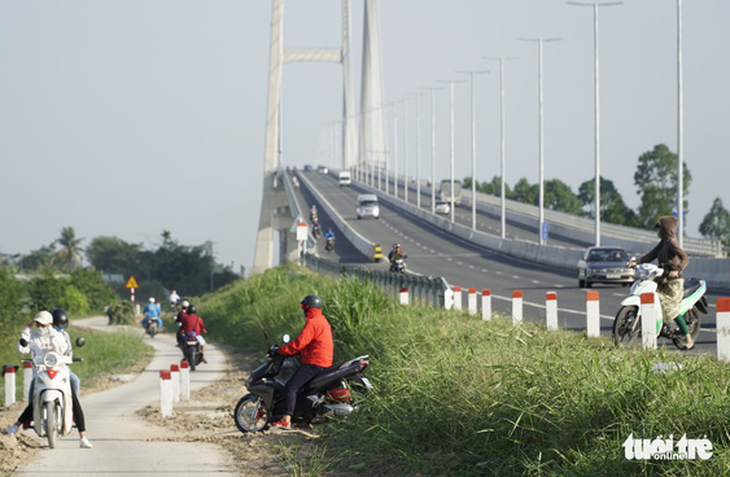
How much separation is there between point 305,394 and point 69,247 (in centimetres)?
15284

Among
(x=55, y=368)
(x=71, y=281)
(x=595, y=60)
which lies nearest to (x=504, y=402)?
(x=55, y=368)

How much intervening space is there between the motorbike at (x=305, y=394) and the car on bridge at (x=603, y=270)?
23.5 metres

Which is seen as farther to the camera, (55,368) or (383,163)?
(383,163)

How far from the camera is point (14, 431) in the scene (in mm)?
11609

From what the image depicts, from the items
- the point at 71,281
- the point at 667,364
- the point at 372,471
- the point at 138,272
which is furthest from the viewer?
the point at 138,272

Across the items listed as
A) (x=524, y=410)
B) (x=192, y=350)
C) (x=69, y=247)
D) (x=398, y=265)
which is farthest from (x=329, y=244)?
(x=69, y=247)

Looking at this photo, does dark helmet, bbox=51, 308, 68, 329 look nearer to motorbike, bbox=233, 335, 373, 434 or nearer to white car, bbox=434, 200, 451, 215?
motorbike, bbox=233, 335, 373, 434

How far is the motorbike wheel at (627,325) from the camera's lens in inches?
519

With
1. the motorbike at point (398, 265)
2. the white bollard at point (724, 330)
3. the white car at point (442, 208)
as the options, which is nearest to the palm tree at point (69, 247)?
the white car at point (442, 208)

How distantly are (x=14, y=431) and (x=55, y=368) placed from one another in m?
0.75

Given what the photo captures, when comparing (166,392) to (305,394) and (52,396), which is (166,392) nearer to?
(52,396)

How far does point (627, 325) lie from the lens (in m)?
13.3

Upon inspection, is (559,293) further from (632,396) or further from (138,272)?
(138,272)

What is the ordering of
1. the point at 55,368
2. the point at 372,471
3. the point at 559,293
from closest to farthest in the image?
the point at 372,471 → the point at 55,368 → the point at 559,293
